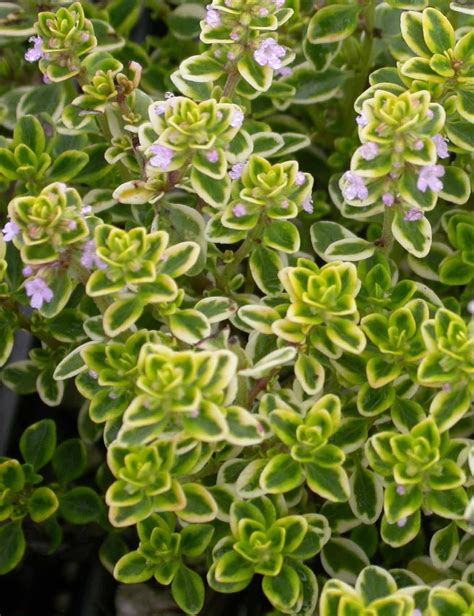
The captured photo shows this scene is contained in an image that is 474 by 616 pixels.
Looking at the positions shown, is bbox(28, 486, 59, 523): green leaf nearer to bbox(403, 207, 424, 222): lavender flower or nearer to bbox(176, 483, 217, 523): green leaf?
bbox(176, 483, 217, 523): green leaf

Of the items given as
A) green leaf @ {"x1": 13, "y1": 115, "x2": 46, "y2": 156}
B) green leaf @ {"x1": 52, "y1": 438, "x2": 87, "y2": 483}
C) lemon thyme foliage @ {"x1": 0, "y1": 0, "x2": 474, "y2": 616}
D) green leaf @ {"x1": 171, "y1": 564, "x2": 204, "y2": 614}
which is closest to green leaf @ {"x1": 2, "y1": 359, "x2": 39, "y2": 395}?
lemon thyme foliage @ {"x1": 0, "y1": 0, "x2": 474, "y2": 616}

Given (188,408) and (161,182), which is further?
(161,182)

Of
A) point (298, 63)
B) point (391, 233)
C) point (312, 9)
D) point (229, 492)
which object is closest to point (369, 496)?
point (229, 492)

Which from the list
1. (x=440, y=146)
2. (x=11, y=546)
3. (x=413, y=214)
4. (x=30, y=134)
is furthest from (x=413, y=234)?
(x=11, y=546)

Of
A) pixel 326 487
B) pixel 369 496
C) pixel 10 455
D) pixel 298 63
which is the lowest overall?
pixel 10 455

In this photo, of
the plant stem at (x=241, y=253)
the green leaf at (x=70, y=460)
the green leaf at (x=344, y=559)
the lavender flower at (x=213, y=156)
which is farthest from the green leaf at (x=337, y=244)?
the green leaf at (x=70, y=460)

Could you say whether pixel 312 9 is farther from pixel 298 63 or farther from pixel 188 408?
pixel 188 408

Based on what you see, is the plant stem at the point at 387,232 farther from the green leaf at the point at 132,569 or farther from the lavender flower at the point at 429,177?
the green leaf at the point at 132,569

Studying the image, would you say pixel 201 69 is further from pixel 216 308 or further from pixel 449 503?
pixel 449 503
